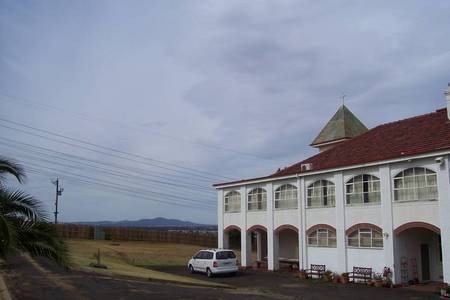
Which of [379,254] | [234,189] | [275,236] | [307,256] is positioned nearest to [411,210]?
[379,254]

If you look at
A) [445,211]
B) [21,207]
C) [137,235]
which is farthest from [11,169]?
Answer: [137,235]

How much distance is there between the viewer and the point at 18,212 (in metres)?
13.9

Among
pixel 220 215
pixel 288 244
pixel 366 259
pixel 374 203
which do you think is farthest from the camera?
pixel 220 215

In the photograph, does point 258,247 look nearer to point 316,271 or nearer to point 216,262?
point 216,262

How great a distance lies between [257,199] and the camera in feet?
129

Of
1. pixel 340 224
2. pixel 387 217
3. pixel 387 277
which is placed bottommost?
pixel 387 277

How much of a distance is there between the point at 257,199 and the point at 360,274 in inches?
468

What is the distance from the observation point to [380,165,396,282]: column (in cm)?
2769

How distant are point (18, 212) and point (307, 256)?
76.4 ft

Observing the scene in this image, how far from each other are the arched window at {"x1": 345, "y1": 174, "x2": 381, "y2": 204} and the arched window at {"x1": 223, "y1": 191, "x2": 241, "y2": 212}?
12.3 meters

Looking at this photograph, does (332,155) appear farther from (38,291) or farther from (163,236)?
(163,236)

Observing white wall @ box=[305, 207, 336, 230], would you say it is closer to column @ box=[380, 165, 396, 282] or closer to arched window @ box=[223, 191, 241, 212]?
column @ box=[380, 165, 396, 282]

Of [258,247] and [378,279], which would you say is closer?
[378,279]

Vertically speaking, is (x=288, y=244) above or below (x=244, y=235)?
below
